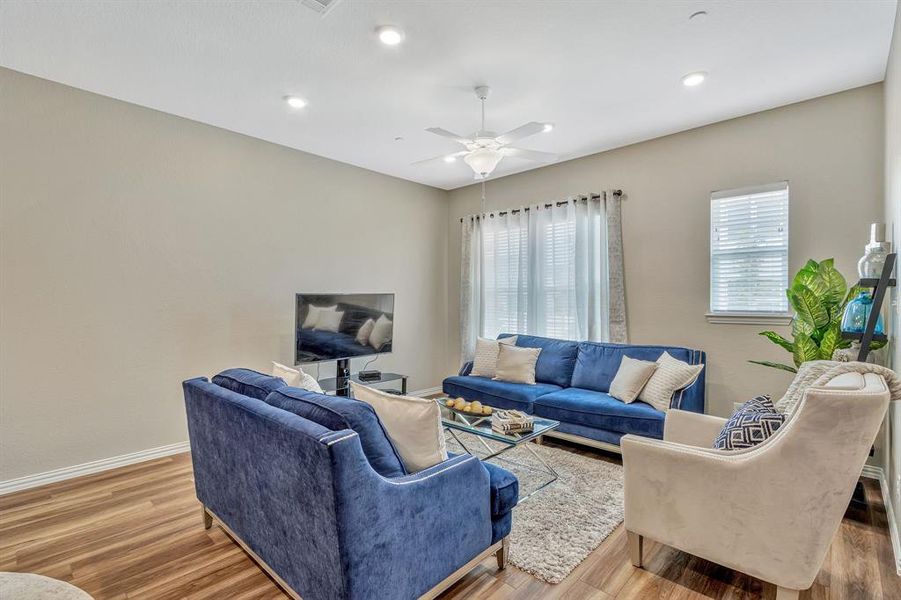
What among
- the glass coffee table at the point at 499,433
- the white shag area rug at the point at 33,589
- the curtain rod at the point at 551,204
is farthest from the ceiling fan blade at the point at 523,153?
the white shag area rug at the point at 33,589

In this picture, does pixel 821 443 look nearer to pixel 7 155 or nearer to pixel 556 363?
pixel 556 363

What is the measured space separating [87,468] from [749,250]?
560 centimetres

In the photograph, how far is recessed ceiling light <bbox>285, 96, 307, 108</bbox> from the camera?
338 cm

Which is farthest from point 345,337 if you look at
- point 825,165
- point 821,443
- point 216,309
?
point 825,165

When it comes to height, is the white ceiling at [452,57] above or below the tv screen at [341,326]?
above

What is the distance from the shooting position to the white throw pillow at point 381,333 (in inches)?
187

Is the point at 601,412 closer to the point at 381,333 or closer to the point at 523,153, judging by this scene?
the point at 523,153

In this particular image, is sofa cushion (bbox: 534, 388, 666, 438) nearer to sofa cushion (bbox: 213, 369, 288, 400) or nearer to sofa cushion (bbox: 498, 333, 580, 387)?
sofa cushion (bbox: 498, 333, 580, 387)

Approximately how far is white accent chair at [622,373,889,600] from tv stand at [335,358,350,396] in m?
3.04

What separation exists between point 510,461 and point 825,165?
132 inches

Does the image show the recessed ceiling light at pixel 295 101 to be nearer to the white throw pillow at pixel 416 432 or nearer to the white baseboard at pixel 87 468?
the white throw pillow at pixel 416 432

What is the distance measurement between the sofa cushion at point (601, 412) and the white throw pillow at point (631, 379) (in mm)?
62

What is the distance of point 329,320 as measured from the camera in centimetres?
434

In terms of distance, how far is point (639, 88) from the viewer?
10.6ft
